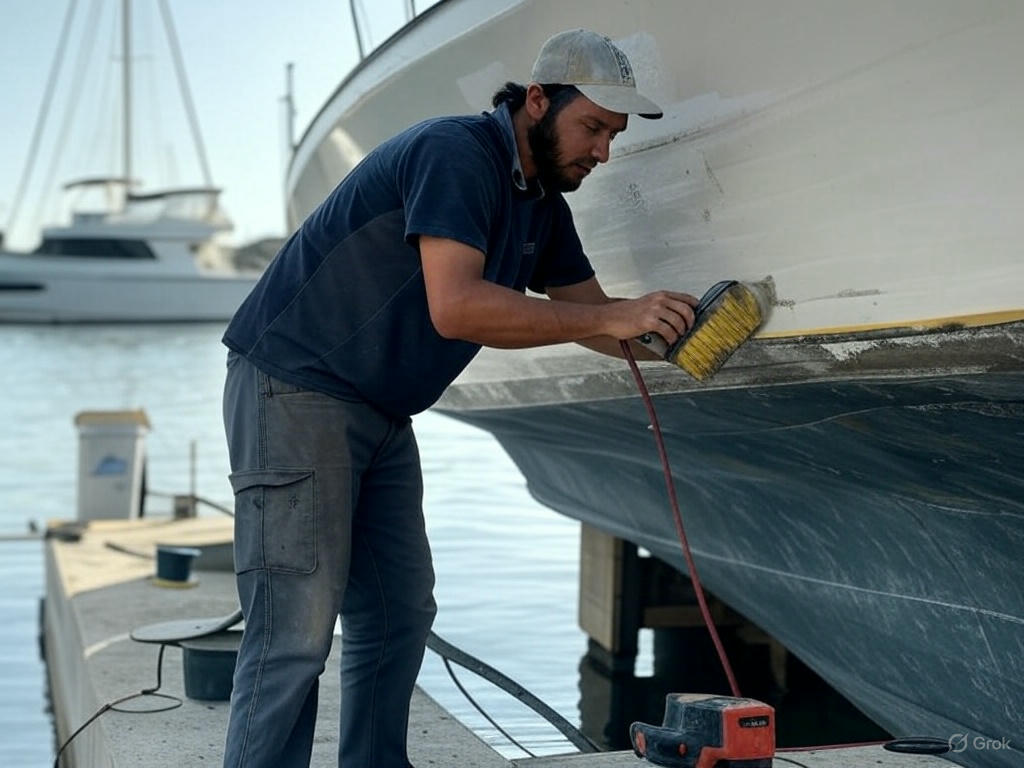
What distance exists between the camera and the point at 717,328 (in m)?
2.94

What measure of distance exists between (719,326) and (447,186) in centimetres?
61

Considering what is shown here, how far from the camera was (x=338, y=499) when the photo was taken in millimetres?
2889

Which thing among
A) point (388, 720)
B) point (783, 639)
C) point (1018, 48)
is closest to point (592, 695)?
point (783, 639)

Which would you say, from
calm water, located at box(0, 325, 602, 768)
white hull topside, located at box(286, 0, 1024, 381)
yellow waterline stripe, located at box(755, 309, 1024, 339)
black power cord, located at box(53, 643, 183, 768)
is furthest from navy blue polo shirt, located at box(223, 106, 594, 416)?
calm water, located at box(0, 325, 602, 768)

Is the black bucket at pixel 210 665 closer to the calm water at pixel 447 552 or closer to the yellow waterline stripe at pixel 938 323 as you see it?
the calm water at pixel 447 552

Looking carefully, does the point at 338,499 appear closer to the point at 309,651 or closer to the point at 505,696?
the point at 309,651

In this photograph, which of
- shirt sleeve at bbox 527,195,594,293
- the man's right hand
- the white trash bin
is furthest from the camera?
the white trash bin

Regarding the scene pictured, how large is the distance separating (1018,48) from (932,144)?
0.23m

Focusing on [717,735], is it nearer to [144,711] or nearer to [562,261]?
[562,261]

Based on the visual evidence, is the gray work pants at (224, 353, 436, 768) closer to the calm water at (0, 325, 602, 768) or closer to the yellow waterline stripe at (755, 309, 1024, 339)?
the yellow waterline stripe at (755, 309, 1024, 339)

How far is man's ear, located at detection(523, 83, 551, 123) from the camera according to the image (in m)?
2.85

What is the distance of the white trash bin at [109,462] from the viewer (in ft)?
26.1

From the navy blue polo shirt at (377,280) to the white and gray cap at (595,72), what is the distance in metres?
0.13

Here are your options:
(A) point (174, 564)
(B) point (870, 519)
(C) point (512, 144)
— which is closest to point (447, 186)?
(C) point (512, 144)
